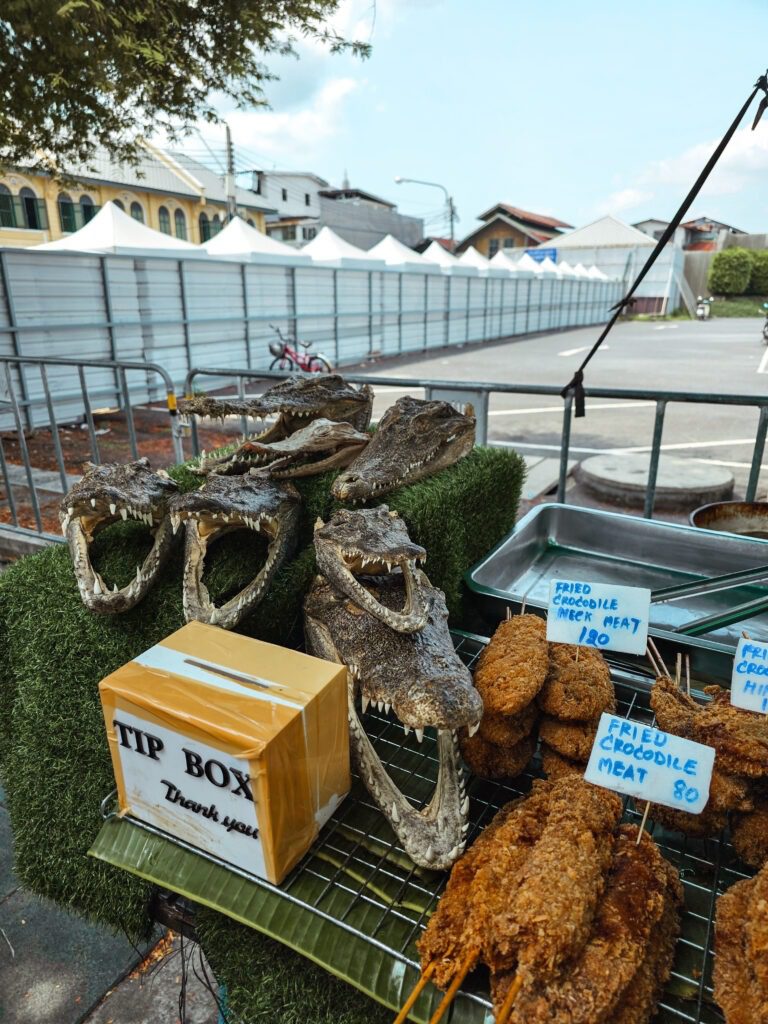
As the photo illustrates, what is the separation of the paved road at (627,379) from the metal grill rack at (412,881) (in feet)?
20.7

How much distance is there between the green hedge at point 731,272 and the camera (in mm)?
41031

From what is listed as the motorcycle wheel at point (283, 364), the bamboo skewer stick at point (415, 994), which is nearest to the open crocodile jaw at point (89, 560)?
the bamboo skewer stick at point (415, 994)

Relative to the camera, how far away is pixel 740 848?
1.19m

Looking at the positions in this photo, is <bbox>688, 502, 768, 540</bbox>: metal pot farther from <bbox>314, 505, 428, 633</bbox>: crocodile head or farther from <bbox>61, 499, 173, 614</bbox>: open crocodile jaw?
<bbox>61, 499, 173, 614</bbox>: open crocodile jaw

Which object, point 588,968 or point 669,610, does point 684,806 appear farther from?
point 669,610

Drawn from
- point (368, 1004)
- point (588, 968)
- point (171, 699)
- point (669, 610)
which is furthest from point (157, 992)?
point (669, 610)

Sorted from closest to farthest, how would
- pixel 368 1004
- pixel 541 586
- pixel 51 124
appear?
1. pixel 368 1004
2. pixel 541 586
3. pixel 51 124

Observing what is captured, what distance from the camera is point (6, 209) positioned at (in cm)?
1994

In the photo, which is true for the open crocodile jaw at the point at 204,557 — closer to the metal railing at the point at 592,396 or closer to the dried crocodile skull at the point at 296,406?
the dried crocodile skull at the point at 296,406

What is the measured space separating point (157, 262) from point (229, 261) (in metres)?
1.85

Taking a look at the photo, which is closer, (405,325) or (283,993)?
(283,993)

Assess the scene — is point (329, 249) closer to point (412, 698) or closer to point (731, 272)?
point (412, 698)

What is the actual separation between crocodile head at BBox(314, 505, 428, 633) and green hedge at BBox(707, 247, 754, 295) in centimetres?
4798

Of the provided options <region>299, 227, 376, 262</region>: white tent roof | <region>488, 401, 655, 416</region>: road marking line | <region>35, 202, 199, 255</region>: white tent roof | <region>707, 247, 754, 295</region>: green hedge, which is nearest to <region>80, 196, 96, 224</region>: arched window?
<region>299, 227, 376, 262</region>: white tent roof
